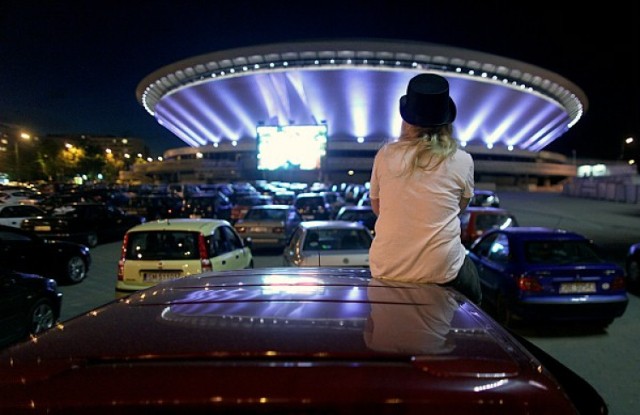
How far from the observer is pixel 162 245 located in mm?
7996

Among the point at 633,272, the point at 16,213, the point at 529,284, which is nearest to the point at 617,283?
the point at 529,284

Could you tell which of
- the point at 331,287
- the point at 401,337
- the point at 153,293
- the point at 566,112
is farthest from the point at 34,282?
the point at 566,112

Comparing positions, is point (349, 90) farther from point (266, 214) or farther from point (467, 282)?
point (467, 282)

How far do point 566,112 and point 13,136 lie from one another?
3675 inches

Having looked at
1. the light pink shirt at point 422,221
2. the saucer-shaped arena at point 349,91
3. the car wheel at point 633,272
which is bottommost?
the car wheel at point 633,272

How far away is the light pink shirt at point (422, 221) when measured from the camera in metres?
2.71

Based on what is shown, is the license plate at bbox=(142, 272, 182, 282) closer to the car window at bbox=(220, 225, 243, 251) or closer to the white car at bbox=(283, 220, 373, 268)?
the car window at bbox=(220, 225, 243, 251)

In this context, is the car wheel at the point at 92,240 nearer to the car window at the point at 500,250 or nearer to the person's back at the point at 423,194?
the car window at the point at 500,250

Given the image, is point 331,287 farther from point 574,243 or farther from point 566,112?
point 566,112

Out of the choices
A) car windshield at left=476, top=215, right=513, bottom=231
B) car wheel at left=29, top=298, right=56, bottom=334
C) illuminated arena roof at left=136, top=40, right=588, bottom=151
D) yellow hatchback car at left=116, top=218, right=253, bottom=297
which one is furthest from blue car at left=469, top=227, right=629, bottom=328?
illuminated arena roof at left=136, top=40, right=588, bottom=151

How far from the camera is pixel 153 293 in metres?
2.37

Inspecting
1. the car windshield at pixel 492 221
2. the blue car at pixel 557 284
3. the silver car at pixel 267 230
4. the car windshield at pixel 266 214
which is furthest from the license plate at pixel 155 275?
the car windshield at pixel 492 221

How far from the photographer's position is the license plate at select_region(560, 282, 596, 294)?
7.19 metres

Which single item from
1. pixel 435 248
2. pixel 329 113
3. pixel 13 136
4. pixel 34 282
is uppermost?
pixel 329 113
